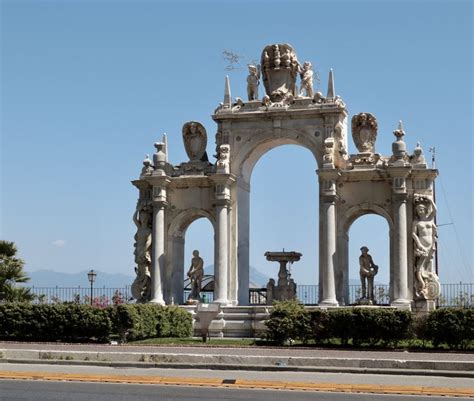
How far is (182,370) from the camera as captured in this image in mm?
23406

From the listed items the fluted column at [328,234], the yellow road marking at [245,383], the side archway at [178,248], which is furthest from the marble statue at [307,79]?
the yellow road marking at [245,383]

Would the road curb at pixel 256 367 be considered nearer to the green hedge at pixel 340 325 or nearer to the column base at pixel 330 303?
the green hedge at pixel 340 325

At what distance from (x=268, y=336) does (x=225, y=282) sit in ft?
26.4

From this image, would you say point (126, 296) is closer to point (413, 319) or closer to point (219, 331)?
point (219, 331)

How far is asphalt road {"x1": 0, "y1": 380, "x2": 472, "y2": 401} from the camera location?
17.5 m

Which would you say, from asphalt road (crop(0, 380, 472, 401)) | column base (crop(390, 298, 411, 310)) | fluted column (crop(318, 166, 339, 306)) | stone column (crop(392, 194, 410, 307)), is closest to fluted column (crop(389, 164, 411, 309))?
stone column (crop(392, 194, 410, 307))

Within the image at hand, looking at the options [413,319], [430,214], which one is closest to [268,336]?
[413,319]

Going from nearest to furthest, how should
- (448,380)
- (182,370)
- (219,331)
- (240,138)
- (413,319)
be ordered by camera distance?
(448,380)
(182,370)
(413,319)
(219,331)
(240,138)

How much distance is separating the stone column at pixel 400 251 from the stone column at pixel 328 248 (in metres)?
2.44

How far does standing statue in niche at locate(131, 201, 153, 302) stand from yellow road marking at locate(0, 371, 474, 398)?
18315 millimetres

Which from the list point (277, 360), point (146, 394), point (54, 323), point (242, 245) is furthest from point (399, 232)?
point (146, 394)

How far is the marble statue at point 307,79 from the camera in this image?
3891 cm

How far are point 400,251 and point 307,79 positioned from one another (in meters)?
8.26

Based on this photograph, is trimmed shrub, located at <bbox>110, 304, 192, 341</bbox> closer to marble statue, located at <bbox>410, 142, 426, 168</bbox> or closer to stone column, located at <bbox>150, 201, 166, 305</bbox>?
stone column, located at <bbox>150, 201, 166, 305</bbox>
